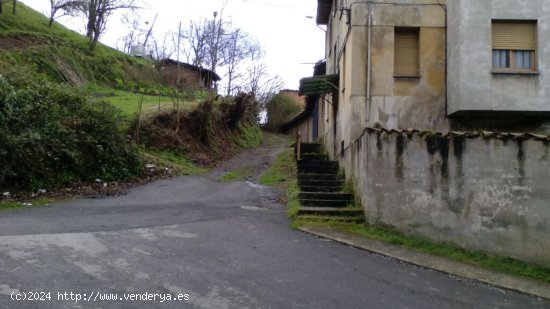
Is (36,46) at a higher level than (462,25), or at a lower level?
higher

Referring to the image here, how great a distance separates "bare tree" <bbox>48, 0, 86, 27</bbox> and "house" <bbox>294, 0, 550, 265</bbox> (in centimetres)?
2827

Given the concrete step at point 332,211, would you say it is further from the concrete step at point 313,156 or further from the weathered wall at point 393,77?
the concrete step at point 313,156

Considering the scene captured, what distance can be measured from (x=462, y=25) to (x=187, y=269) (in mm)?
9453

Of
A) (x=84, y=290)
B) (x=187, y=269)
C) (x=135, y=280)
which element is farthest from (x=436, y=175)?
(x=84, y=290)

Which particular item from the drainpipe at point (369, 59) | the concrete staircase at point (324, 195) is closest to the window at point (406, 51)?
the drainpipe at point (369, 59)

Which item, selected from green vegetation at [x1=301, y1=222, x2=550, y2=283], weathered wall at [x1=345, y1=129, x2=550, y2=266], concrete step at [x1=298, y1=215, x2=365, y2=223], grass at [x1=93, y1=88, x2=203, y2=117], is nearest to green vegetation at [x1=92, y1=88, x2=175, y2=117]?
grass at [x1=93, y1=88, x2=203, y2=117]

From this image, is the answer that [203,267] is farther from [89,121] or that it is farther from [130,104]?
[130,104]

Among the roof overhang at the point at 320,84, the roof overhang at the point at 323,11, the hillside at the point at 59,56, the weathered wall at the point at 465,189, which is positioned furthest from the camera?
the hillside at the point at 59,56

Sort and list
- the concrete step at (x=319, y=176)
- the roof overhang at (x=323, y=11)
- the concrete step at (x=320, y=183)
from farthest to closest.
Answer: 1. the roof overhang at (x=323, y=11)
2. the concrete step at (x=319, y=176)
3. the concrete step at (x=320, y=183)

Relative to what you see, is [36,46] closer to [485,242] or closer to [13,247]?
[13,247]

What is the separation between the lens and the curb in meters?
7.69

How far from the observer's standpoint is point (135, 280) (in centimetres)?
628

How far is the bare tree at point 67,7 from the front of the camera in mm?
36566

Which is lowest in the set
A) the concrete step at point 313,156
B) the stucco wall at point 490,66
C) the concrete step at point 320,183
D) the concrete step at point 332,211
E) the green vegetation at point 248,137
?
the concrete step at point 332,211
